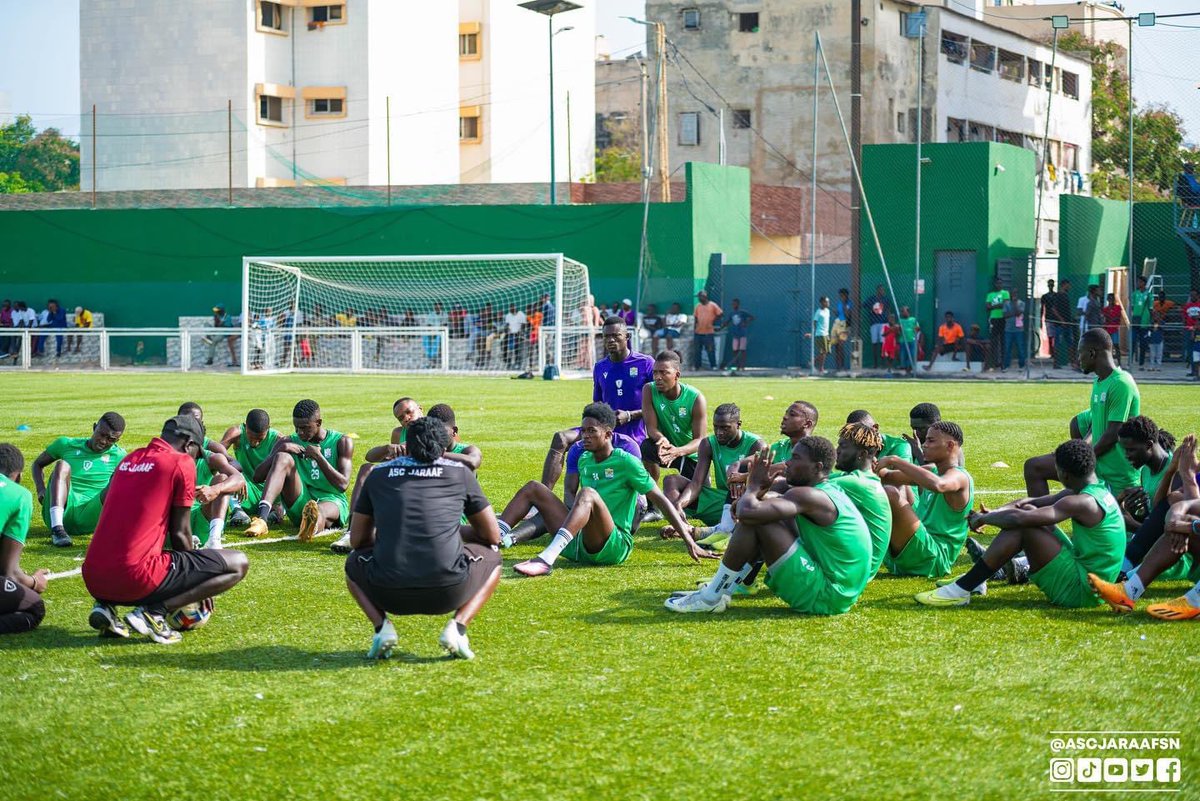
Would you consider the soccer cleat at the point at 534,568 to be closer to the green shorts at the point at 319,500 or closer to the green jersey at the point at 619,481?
the green jersey at the point at 619,481

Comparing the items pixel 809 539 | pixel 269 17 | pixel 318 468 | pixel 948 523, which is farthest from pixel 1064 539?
pixel 269 17

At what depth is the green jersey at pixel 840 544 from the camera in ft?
26.2

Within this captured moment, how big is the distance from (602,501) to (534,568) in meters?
0.69

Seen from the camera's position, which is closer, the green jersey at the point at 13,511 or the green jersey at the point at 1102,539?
the green jersey at the point at 13,511

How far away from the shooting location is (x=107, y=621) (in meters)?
7.49

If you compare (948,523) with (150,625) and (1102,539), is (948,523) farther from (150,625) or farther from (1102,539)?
(150,625)

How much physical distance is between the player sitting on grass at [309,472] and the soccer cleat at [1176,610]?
6353 millimetres

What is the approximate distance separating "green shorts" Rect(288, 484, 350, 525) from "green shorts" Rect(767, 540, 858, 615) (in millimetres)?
4618

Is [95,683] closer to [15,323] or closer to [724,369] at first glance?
[724,369]

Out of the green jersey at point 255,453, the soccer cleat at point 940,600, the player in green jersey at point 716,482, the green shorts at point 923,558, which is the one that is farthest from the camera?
the green jersey at point 255,453

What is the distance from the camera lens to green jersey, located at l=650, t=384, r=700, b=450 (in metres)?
12.3

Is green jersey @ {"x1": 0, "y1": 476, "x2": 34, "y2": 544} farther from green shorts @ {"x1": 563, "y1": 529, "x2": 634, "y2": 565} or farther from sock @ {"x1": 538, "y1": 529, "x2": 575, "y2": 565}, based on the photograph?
green shorts @ {"x1": 563, "y1": 529, "x2": 634, "y2": 565}

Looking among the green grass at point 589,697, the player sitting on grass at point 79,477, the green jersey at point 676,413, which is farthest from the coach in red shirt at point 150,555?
the green jersey at point 676,413

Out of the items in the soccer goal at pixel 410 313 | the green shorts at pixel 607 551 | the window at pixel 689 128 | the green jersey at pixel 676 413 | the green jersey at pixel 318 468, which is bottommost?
the green shorts at pixel 607 551
